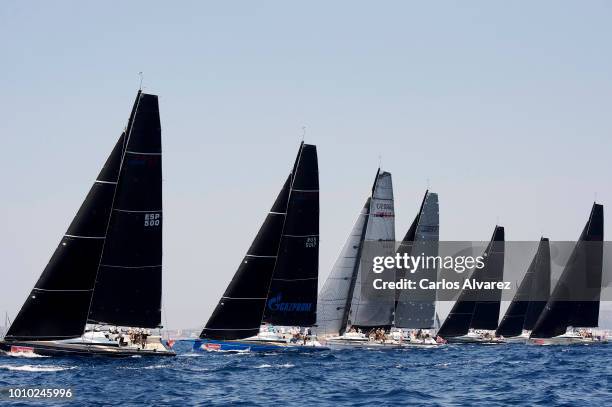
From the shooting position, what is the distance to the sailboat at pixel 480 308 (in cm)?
8919

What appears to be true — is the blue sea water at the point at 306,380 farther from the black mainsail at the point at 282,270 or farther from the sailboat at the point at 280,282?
the black mainsail at the point at 282,270

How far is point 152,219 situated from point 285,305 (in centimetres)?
1533

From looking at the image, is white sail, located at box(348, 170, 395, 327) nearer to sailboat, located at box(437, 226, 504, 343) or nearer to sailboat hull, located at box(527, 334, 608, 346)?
sailboat, located at box(437, 226, 504, 343)

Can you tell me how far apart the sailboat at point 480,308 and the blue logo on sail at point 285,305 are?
31400 millimetres

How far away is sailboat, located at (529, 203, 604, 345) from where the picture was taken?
8525 cm

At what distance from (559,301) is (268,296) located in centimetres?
3762

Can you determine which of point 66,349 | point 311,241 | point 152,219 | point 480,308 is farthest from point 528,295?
point 66,349

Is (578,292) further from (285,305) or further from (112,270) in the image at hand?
(112,270)

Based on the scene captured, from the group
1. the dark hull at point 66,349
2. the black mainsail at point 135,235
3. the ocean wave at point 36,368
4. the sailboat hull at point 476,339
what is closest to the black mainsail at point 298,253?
the black mainsail at point 135,235

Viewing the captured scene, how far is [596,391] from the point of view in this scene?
36.9 metres

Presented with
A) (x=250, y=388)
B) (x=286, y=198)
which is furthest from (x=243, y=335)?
(x=250, y=388)

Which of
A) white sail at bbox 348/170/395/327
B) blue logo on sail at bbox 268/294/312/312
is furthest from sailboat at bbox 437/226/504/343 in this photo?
blue logo on sail at bbox 268/294/312/312

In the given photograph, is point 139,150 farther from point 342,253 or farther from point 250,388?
point 342,253

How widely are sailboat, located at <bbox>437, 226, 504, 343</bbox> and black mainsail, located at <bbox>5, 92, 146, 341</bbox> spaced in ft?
165
